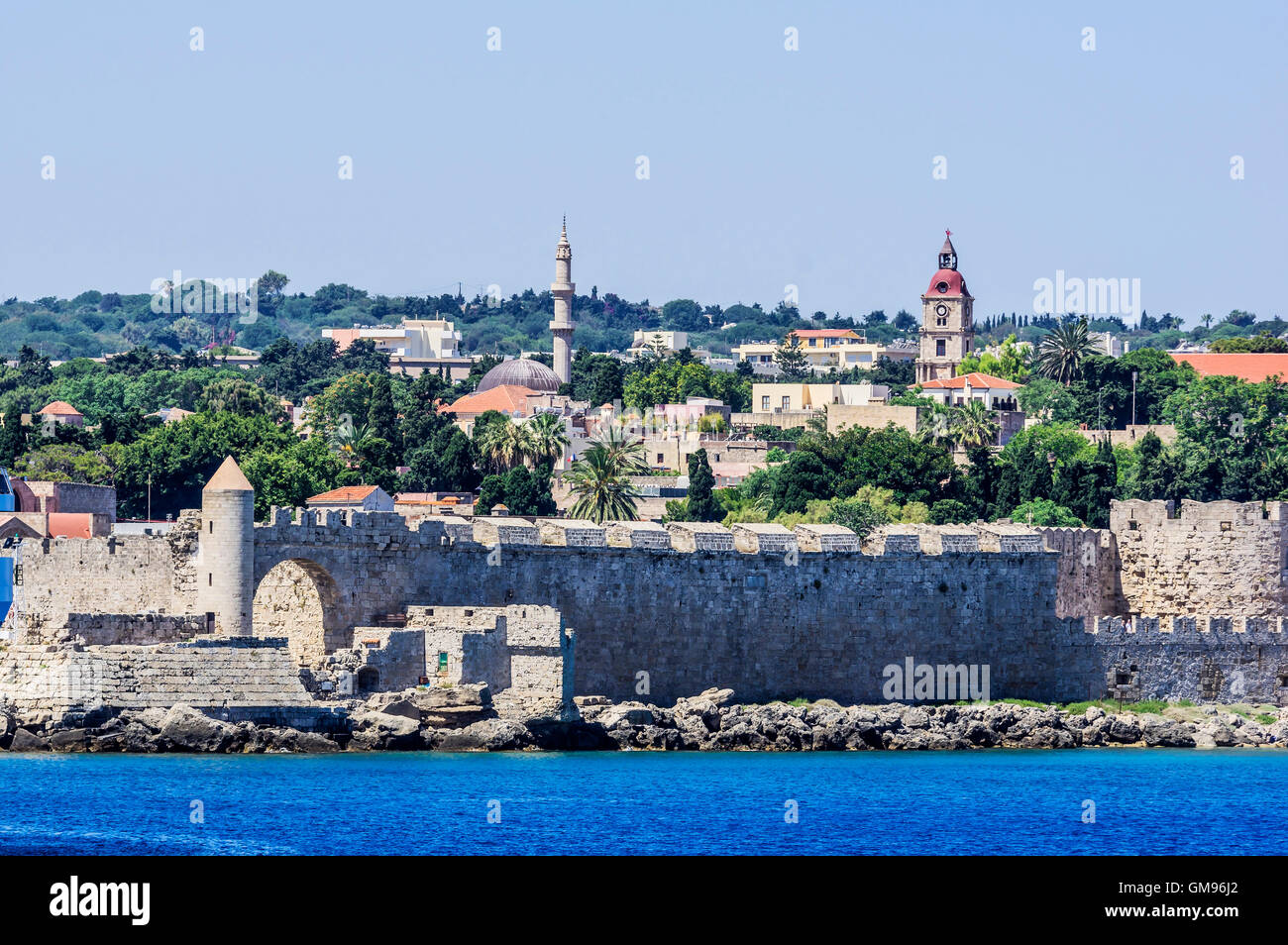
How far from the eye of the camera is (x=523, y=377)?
139750 mm

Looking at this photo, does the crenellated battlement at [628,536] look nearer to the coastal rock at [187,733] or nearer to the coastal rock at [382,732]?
the coastal rock at [382,732]

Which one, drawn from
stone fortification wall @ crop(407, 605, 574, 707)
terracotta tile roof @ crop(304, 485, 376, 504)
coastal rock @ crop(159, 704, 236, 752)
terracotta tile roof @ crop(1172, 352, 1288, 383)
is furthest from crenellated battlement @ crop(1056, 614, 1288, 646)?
terracotta tile roof @ crop(1172, 352, 1288, 383)

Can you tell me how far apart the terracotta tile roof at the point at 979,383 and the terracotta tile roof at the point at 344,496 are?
53081 mm

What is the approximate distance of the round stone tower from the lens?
43.5 m

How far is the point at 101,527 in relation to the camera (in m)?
59.2

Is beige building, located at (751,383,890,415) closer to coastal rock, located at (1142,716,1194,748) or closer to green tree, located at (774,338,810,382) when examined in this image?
green tree, located at (774,338,810,382)

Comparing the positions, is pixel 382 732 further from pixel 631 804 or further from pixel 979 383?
pixel 979 383

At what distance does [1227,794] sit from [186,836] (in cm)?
1711

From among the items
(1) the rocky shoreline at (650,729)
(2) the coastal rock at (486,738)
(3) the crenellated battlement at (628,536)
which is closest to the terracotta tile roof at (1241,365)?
(3) the crenellated battlement at (628,536)

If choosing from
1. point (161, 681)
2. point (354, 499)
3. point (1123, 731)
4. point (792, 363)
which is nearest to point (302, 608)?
point (161, 681)
